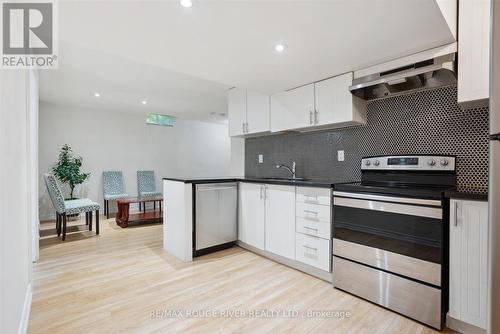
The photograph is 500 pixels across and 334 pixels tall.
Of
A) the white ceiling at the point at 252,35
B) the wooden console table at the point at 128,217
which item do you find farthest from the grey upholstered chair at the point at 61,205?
the white ceiling at the point at 252,35

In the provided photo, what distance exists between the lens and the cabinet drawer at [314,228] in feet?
7.72

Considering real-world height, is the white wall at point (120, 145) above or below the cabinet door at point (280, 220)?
above

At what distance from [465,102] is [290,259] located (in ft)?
6.68

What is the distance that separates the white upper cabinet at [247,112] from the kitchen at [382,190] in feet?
0.08

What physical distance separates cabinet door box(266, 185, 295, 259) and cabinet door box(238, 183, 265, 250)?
107 millimetres

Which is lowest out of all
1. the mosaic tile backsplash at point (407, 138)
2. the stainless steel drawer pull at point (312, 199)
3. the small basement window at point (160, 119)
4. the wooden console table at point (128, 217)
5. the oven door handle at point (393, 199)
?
the wooden console table at point (128, 217)

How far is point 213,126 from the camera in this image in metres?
7.89

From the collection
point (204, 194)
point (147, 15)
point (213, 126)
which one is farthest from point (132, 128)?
point (147, 15)

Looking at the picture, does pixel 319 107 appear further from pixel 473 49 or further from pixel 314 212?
pixel 473 49

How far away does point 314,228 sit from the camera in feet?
8.03

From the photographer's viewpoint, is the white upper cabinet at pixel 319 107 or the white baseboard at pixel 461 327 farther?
the white upper cabinet at pixel 319 107

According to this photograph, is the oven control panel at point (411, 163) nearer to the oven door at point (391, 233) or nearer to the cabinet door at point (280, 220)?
the oven door at point (391, 233)

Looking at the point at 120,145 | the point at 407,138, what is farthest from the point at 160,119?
the point at 407,138

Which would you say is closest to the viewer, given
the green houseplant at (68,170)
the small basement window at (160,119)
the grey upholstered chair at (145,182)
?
the green houseplant at (68,170)
